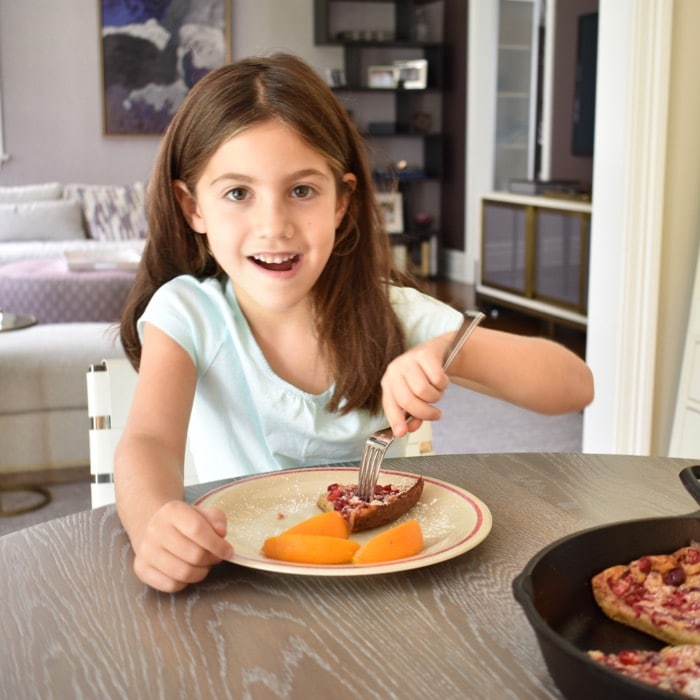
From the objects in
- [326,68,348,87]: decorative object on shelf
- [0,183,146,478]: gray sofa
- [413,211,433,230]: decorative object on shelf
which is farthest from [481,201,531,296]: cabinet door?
[0,183,146,478]: gray sofa

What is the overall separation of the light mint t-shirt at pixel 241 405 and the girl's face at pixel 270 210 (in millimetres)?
94

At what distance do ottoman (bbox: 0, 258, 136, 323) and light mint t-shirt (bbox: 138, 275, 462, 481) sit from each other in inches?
113

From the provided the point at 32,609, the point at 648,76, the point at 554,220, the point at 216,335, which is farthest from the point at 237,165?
the point at 554,220

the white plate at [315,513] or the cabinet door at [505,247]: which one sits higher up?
the white plate at [315,513]

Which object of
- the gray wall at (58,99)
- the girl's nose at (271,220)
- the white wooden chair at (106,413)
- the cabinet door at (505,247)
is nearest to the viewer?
the girl's nose at (271,220)

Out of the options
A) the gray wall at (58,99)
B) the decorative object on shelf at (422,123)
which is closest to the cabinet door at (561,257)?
the decorative object on shelf at (422,123)

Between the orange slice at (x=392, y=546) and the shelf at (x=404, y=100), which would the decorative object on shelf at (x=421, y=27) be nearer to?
the shelf at (x=404, y=100)

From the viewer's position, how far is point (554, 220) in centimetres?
535

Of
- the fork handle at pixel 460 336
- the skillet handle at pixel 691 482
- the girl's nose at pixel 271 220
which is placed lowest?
the skillet handle at pixel 691 482

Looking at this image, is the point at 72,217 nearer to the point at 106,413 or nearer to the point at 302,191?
the point at 106,413

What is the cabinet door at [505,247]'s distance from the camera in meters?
5.75

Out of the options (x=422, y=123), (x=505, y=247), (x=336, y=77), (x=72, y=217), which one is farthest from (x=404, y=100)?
(x=72, y=217)

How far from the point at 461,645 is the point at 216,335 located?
71 cm

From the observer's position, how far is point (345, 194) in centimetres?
135
